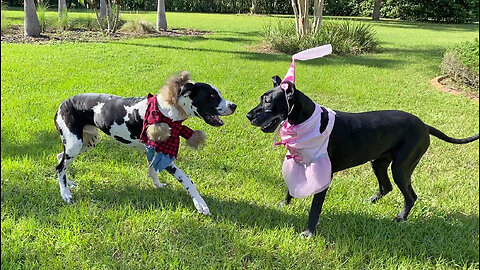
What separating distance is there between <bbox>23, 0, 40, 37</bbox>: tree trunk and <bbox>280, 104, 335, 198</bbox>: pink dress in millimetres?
11415

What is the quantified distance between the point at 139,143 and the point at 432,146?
3871mm

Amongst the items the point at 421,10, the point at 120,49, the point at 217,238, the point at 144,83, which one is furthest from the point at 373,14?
the point at 217,238

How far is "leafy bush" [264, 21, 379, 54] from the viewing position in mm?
11492

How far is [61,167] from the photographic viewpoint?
3.35 m

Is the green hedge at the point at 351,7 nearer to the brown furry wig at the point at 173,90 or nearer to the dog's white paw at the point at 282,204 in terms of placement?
the brown furry wig at the point at 173,90

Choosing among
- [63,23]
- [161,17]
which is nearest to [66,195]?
[63,23]

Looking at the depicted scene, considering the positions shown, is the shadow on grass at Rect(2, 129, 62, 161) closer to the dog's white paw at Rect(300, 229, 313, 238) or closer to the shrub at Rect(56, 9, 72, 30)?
the dog's white paw at Rect(300, 229, 313, 238)

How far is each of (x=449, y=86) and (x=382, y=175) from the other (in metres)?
6.00

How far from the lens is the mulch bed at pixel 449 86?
7689 mm

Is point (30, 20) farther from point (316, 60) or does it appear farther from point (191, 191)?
point (191, 191)

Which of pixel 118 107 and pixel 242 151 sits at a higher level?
pixel 118 107

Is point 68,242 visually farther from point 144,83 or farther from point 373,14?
point 373,14

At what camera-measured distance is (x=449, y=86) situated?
8312 millimetres

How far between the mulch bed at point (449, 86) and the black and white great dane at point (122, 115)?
252 inches
